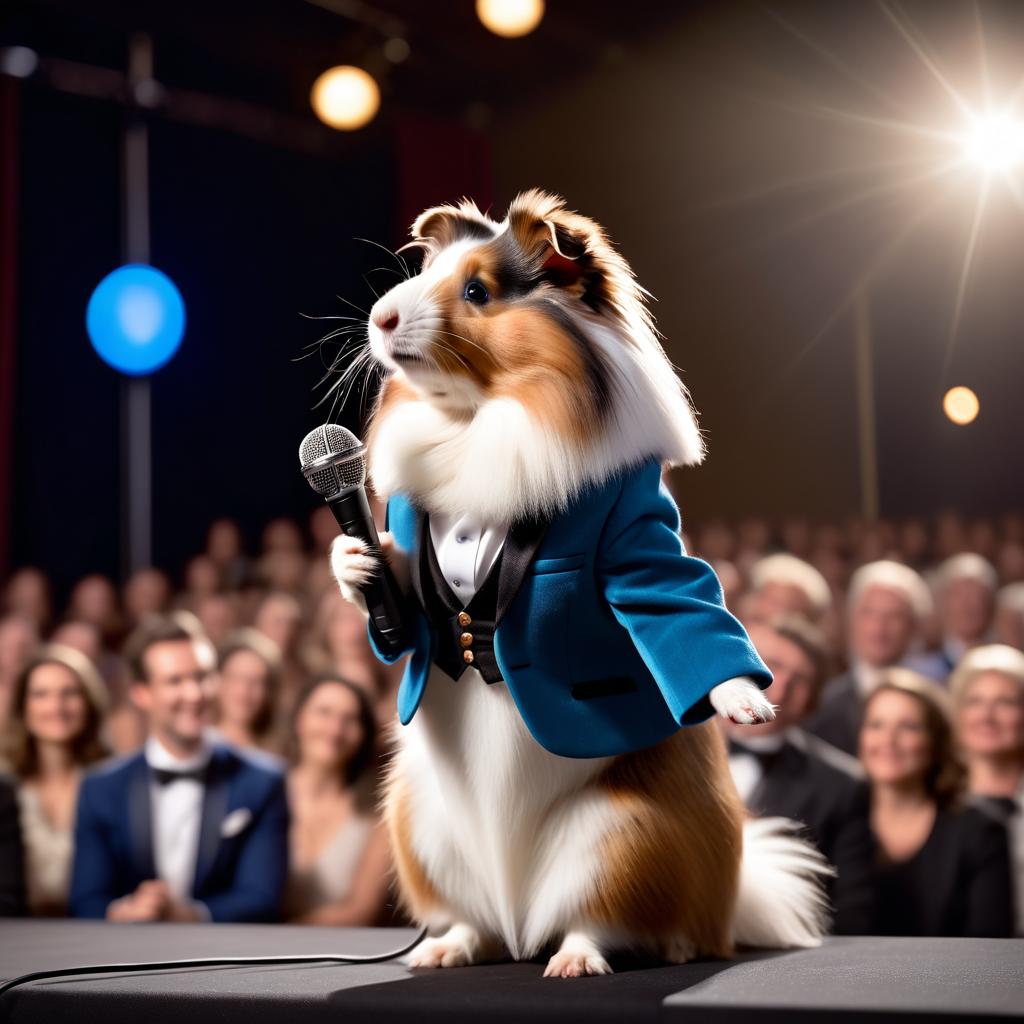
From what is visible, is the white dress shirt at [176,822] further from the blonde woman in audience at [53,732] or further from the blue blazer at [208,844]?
the blonde woman in audience at [53,732]

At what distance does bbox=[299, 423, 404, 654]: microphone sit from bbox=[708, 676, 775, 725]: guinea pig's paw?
0.39m

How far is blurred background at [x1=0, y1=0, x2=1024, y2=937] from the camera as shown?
583 centimetres

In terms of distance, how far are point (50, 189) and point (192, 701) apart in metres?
4.92

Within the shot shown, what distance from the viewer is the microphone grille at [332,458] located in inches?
57.5

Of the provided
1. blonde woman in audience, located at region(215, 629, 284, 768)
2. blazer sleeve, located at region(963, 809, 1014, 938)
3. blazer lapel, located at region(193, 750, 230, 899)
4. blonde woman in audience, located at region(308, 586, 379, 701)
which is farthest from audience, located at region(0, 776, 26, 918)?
blazer sleeve, located at region(963, 809, 1014, 938)

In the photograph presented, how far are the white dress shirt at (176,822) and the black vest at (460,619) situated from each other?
4.93 ft

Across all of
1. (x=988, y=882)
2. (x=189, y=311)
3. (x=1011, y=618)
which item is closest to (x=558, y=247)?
(x=988, y=882)

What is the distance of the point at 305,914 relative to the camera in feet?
9.75

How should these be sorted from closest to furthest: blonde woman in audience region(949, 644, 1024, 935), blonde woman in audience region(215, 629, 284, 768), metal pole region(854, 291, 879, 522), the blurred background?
blonde woman in audience region(949, 644, 1024, 935)
blonde woman in audience region(215, 629, 284, 768)
the blurred background
metal pole region(854, 291, 879, 522)

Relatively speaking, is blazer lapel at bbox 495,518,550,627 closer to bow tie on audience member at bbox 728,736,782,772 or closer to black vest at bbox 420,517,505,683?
black vest at bbox 420,517,505,683

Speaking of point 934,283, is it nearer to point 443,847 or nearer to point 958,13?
point 958,13

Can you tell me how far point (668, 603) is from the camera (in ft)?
4.63

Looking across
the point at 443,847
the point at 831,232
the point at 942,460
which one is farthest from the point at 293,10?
the point at 443,847

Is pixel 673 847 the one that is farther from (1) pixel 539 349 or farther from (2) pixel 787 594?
(2) pixel 787 594
